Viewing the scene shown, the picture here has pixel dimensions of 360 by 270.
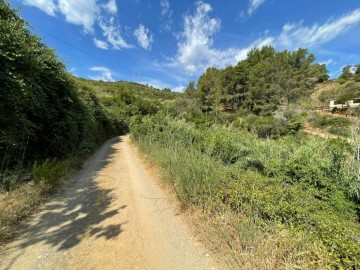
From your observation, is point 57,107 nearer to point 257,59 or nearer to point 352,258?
Result: point 352,258

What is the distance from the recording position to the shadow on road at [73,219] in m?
3.01

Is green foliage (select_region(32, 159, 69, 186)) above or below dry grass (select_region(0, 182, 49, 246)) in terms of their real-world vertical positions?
above

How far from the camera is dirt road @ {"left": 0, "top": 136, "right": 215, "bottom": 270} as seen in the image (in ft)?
8.43

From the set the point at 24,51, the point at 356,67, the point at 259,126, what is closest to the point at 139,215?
the point at 24,51

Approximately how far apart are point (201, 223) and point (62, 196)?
3586 millimetres

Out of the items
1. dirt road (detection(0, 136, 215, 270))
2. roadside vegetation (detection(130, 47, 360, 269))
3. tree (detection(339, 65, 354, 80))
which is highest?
tree (detection(339, 65, 354, 80))

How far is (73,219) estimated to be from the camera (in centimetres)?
361

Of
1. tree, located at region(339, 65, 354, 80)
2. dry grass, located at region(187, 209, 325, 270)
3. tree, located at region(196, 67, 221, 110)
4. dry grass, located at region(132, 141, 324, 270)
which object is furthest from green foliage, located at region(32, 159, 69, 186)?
tree, located at region(339, 65, 354, 80)

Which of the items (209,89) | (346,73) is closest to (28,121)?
(209,89)

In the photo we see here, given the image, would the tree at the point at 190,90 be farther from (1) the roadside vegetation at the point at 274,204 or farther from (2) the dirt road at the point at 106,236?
(2) the dirt road at the point at 106,236

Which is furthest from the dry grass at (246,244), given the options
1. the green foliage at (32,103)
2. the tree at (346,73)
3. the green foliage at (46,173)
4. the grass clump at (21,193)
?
the tree at (346,73)

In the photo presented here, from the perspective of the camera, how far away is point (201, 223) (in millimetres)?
3318

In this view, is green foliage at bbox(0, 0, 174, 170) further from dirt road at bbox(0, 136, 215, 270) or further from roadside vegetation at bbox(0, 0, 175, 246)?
dirt road at bbox(0, 136, 215, 270)

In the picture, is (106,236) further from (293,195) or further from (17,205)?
(293,195)
